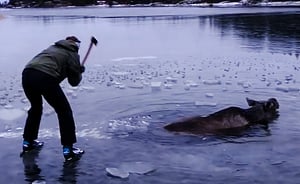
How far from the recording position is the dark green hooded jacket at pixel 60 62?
7.32m

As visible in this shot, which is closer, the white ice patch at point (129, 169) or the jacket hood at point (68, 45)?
the white ice patch at point (129, 169)

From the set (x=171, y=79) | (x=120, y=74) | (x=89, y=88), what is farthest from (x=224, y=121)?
(x=120, y=74)

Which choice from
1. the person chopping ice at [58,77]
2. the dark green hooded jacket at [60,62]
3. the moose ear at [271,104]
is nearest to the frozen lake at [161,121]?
the moose ear at [271,104]

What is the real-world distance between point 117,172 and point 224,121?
2.88 meters

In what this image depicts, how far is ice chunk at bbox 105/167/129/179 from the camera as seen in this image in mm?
6828

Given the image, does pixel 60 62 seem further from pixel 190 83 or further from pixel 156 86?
pixel 190 83

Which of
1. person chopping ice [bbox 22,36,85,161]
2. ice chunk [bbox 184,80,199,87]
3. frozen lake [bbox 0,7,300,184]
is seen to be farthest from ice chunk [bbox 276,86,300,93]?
person chopping ice [bbox 22,36,85,161]

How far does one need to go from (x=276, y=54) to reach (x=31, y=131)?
13.8 meters

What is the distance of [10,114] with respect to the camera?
34.3 feet

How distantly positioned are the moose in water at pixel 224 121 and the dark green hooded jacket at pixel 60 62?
7.73 feet

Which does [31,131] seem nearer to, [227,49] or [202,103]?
[202,103]

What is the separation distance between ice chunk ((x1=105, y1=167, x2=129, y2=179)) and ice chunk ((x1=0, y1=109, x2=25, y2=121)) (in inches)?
149

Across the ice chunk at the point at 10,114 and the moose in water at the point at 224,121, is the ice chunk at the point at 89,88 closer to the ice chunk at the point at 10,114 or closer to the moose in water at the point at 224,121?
the ice chunk at the point at 10,114

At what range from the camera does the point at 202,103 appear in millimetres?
11070
